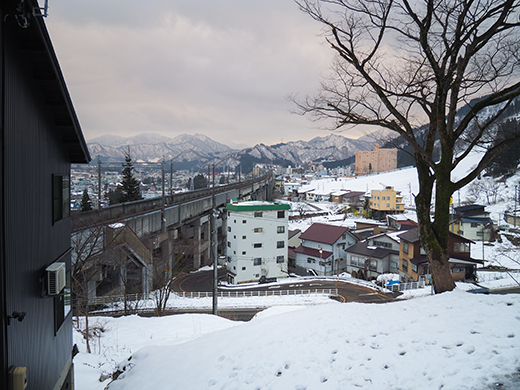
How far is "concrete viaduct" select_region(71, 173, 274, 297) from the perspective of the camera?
46.5ft

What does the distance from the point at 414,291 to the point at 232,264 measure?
564 inches

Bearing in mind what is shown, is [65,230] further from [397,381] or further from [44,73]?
[397,381]

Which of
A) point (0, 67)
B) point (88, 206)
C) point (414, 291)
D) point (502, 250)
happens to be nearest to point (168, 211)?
point (88, 206)

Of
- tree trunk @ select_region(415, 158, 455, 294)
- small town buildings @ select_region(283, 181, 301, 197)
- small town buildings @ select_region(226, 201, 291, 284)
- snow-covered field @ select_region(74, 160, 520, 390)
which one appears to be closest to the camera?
snow-covered field @ select_region(74, 160, 520, 390)

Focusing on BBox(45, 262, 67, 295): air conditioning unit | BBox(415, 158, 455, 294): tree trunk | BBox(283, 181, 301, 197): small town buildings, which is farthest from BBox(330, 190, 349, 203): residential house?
BBox(45, 262, 67, 295): air conditioning unit

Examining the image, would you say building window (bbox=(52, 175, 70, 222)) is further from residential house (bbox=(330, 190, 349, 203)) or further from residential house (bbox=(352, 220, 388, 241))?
residential house (bbox=(330, 190, 349, 203))

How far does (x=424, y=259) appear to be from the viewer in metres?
23.6

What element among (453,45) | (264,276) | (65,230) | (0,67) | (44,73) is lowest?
(264,276)

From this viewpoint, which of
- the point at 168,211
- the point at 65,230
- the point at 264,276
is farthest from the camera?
the point at 264,276

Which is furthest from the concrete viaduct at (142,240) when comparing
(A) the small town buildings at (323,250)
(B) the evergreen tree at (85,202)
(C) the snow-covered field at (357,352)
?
(A) the small town buildings at (323,250)

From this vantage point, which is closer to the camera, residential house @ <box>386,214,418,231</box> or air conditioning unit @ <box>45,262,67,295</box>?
air conditioning unit @ <box>45,262,67,295</box>

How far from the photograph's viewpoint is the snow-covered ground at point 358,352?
3.72m

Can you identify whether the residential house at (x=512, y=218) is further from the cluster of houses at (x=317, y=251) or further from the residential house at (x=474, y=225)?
the cluster of houses at (x=317, y=251)

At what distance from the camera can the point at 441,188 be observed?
21.8 feet
